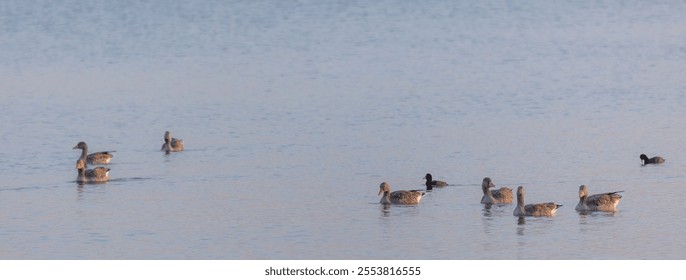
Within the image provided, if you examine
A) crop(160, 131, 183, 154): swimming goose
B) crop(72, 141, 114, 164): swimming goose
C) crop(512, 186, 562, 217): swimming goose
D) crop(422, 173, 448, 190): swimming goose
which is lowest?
crop(512, 186, 562, 217): swimming goose

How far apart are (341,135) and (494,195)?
33.1 feet

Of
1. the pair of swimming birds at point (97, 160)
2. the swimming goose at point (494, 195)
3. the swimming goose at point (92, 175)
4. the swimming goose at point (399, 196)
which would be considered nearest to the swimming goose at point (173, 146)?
the pair of swimming birds at point (97, 160)

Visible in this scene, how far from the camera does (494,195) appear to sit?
95.2 ft

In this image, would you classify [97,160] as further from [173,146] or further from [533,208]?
[533,208]

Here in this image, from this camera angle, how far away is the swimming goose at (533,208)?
27359mm

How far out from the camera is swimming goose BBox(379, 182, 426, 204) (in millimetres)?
29141

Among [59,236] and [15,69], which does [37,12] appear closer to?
[15,69]

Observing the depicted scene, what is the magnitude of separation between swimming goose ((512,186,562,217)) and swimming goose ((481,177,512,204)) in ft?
3.12

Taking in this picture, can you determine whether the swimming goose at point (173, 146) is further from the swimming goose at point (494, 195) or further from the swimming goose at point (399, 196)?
the swimming goose at point (494, 195)

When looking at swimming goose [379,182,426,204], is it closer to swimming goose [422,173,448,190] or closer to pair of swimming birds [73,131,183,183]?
swimming goose [422,173,448,190]

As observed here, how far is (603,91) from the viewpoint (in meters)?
47.4

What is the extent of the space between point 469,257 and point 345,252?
198 cm

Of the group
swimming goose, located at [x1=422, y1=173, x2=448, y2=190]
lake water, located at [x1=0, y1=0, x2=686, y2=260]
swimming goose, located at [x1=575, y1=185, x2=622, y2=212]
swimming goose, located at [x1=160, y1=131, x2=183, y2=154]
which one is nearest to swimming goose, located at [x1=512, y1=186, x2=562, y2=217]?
A: lake water, located at [x1=0, y1=0, x2=686, y2=260]

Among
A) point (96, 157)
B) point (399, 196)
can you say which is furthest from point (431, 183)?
point (96, 157)
